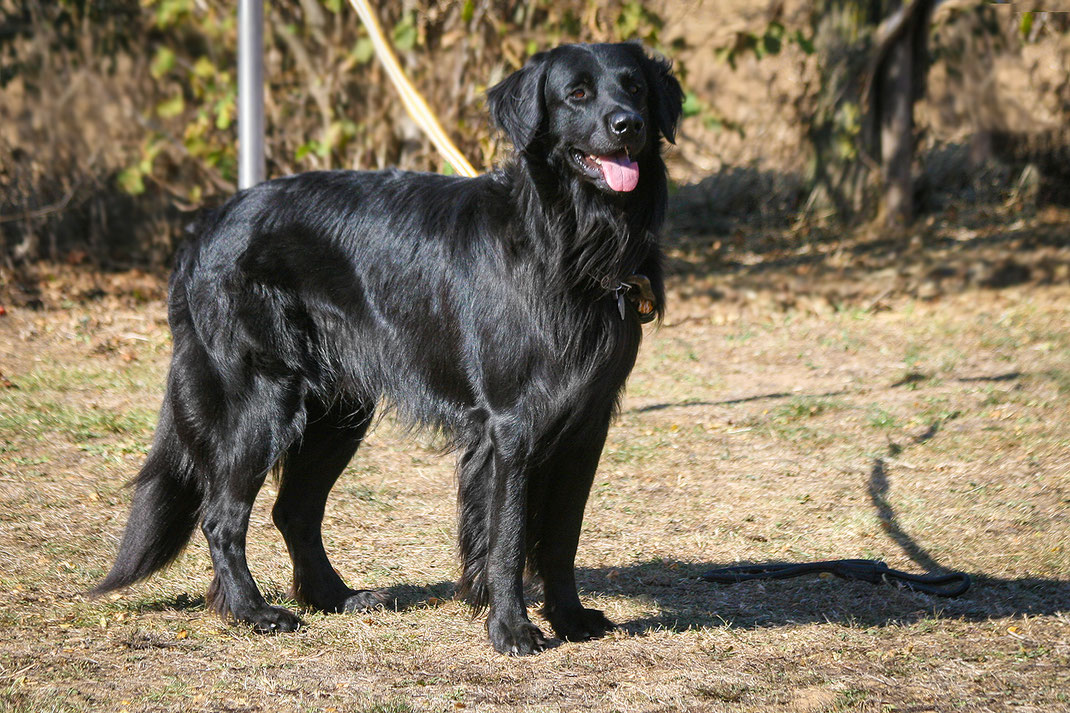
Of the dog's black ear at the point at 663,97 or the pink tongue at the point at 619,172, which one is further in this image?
the dog's black ear at the point at 663,97

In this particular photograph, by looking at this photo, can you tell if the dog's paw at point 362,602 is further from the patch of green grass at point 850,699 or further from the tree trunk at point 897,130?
the tree trunk at point 897,130

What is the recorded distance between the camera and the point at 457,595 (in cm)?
381

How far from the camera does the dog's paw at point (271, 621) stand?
3.83 metres

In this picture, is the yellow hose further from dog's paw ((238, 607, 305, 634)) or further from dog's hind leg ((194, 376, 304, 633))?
dog's paw ((238, 607, 305, 634))

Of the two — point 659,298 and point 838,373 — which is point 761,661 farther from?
point 838,373

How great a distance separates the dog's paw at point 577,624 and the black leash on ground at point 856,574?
70 centimetres

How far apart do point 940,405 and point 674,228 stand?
5.64m

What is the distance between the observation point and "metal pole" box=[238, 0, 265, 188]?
575 cm

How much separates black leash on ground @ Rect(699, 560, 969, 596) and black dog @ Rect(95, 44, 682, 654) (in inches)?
30.2

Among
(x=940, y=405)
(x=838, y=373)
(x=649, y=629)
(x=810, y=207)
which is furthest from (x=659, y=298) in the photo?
(x=810, y=207)

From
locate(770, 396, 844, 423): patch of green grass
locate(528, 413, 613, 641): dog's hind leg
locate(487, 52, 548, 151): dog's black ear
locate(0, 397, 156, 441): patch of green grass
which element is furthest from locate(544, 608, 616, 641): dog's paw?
locate(0, 397, 156, 441): patch of green grass

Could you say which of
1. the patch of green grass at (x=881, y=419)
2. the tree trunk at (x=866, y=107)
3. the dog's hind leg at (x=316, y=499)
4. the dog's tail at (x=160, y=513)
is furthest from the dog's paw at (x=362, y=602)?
the tree trunk at (x=866, y=107)

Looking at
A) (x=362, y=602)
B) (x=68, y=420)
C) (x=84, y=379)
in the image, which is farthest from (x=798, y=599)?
(x=84, y=379)

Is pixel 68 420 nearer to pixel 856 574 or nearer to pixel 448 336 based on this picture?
pixel 448 336
